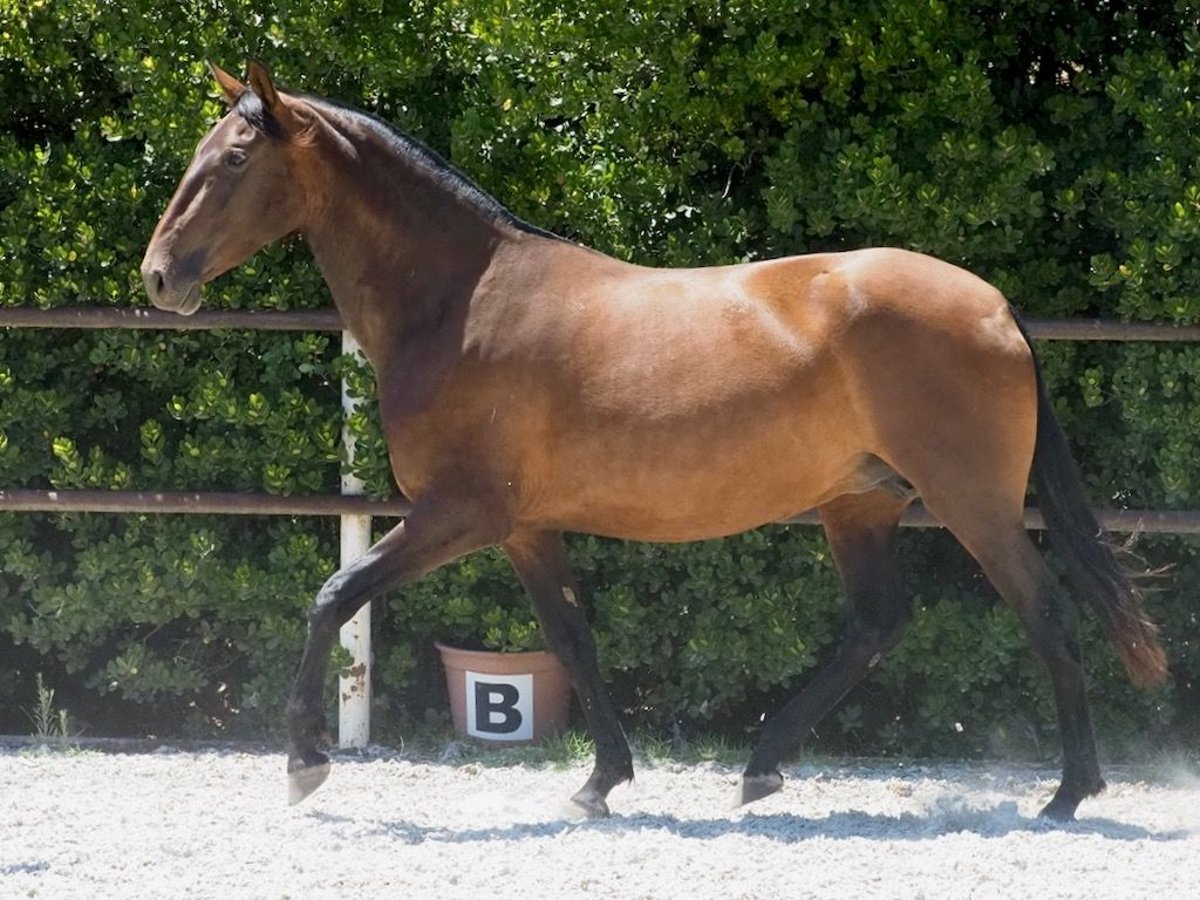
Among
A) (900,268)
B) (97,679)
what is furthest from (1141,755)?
(97,679)

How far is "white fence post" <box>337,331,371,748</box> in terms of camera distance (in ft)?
20.4

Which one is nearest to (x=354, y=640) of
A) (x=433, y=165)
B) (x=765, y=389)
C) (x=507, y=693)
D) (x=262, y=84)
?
(x=507, y=693)

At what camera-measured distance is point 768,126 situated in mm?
6215

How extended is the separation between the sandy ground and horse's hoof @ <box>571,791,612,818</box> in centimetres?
6

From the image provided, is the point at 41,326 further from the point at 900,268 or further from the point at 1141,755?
the point at 1141,755

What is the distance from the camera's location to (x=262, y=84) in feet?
16.4

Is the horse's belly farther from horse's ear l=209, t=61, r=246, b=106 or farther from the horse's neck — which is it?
horse's ear l=209, t=61, r=246, b=106

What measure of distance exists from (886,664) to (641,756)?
3.31 feet

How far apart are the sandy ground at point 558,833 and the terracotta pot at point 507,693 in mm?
241

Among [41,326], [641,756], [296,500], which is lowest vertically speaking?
[641,756]

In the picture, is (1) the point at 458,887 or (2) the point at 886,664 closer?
(1) the point at 458,887

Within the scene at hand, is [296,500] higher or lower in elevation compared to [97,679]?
higher

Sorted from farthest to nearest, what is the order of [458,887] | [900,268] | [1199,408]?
[1199,408]
[900,268]
[458,887]

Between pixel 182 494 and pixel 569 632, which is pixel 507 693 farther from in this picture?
pixel 182 494
